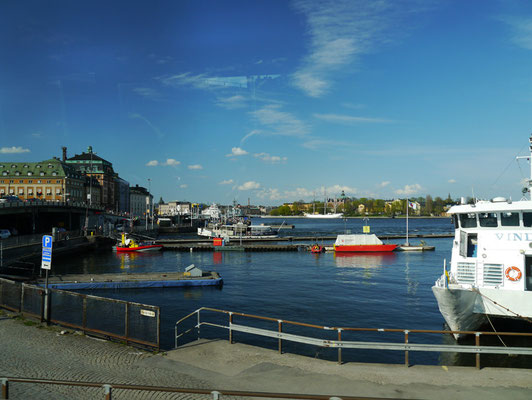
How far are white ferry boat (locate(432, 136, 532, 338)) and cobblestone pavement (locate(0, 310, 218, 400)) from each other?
13.5m

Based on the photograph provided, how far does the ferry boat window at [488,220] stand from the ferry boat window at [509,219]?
0.38 meters

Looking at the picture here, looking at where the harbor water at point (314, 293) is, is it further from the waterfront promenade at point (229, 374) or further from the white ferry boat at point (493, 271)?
the waterfront promenade at point (229, 374)

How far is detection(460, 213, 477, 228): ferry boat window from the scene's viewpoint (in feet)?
69.1

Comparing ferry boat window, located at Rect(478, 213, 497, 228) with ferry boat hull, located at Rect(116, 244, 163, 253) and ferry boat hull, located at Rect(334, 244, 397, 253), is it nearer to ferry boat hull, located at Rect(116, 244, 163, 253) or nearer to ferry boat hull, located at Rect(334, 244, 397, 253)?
ferry boat hull, located at Rect(334, 244, 397, 253)

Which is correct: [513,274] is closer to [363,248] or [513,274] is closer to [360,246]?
[363,248]

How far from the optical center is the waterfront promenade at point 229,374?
10.5m

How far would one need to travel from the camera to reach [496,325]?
19.2m

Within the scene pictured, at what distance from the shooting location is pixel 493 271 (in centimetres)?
1930

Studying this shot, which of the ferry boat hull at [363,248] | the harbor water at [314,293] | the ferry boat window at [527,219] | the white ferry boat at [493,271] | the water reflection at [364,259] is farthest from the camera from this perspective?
the ferry boat hull at [363,248]

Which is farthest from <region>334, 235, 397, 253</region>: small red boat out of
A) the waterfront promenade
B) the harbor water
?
the waterfront promenade

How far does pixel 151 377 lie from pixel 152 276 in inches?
1273

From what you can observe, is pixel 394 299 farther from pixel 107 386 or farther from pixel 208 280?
pixel 107 386

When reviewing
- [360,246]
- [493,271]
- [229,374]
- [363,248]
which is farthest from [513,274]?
[360,246]

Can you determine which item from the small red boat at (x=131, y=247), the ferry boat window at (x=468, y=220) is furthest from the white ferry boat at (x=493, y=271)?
the small red boat at (x=131, y=247)
